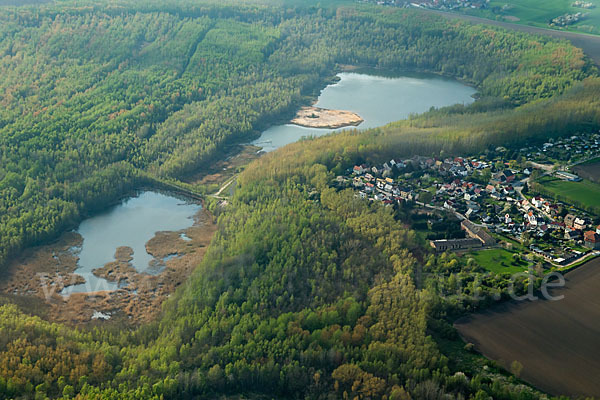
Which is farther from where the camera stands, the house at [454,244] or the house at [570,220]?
the house at [570,220]

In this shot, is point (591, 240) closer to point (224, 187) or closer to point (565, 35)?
point (224, 187)

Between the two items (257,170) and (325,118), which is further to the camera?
(325,118)

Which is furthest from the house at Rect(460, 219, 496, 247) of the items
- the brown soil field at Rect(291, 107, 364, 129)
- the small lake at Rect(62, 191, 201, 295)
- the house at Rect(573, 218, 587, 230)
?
the brown soil field at Rect(291, 107, 364, 129)

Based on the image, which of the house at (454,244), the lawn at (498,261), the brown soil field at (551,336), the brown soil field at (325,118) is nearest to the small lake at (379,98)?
the brown soil field at (325,118)

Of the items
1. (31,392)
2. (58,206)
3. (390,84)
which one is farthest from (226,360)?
(390,84)

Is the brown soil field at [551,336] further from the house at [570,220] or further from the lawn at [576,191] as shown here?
the lawn at [576,191]

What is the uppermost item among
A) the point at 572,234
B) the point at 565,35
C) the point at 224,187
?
the point at 565,35

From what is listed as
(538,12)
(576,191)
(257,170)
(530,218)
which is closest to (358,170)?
(257,170)
